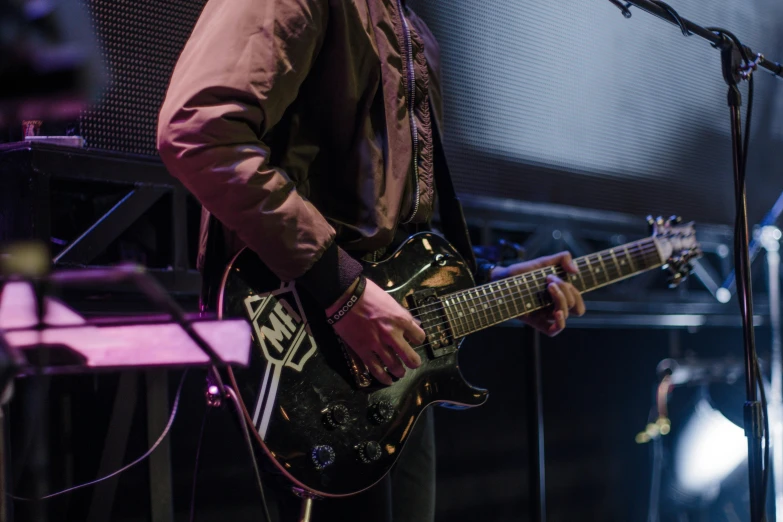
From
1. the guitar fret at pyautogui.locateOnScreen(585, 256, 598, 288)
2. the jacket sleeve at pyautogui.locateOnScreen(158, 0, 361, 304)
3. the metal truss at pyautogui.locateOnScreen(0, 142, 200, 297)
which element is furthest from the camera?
the guitar fret at pyautogui.locateOnScreen(585, 256, 598, 288)

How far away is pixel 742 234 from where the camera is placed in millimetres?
1710

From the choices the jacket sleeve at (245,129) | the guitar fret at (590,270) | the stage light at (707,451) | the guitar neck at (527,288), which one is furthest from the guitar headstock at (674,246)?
the stage light at (707,451)

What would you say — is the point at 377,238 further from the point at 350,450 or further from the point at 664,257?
the point at 664,257

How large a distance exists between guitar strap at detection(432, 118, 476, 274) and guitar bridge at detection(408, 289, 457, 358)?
29 cm

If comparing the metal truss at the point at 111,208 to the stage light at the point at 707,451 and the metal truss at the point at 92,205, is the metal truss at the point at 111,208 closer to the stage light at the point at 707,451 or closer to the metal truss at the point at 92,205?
the metal truss at the point at 92,205

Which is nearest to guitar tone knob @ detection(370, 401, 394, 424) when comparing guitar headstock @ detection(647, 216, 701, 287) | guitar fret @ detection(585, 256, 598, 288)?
guitar fret @ detection(585, 256, 598, 288)

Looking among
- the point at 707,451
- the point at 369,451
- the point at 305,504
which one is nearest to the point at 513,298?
the point at 369,451

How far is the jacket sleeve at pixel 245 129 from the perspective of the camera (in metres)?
1.24

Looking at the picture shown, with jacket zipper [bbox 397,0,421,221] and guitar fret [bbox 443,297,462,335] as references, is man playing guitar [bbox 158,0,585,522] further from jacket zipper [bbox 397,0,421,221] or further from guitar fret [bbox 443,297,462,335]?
guitar fret [bbox 443,297,462,335]

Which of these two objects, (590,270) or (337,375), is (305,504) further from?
(590,270)

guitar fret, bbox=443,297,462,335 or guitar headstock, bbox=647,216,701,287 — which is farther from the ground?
guitar headstock, bbox=647,216,701,287

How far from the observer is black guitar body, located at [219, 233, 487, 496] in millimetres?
1290

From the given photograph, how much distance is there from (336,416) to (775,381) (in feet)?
9.92

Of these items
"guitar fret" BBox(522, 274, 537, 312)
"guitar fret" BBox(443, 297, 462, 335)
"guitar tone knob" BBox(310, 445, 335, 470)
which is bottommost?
"guitar tone knob" BBox(310, 445, 335, 470)
